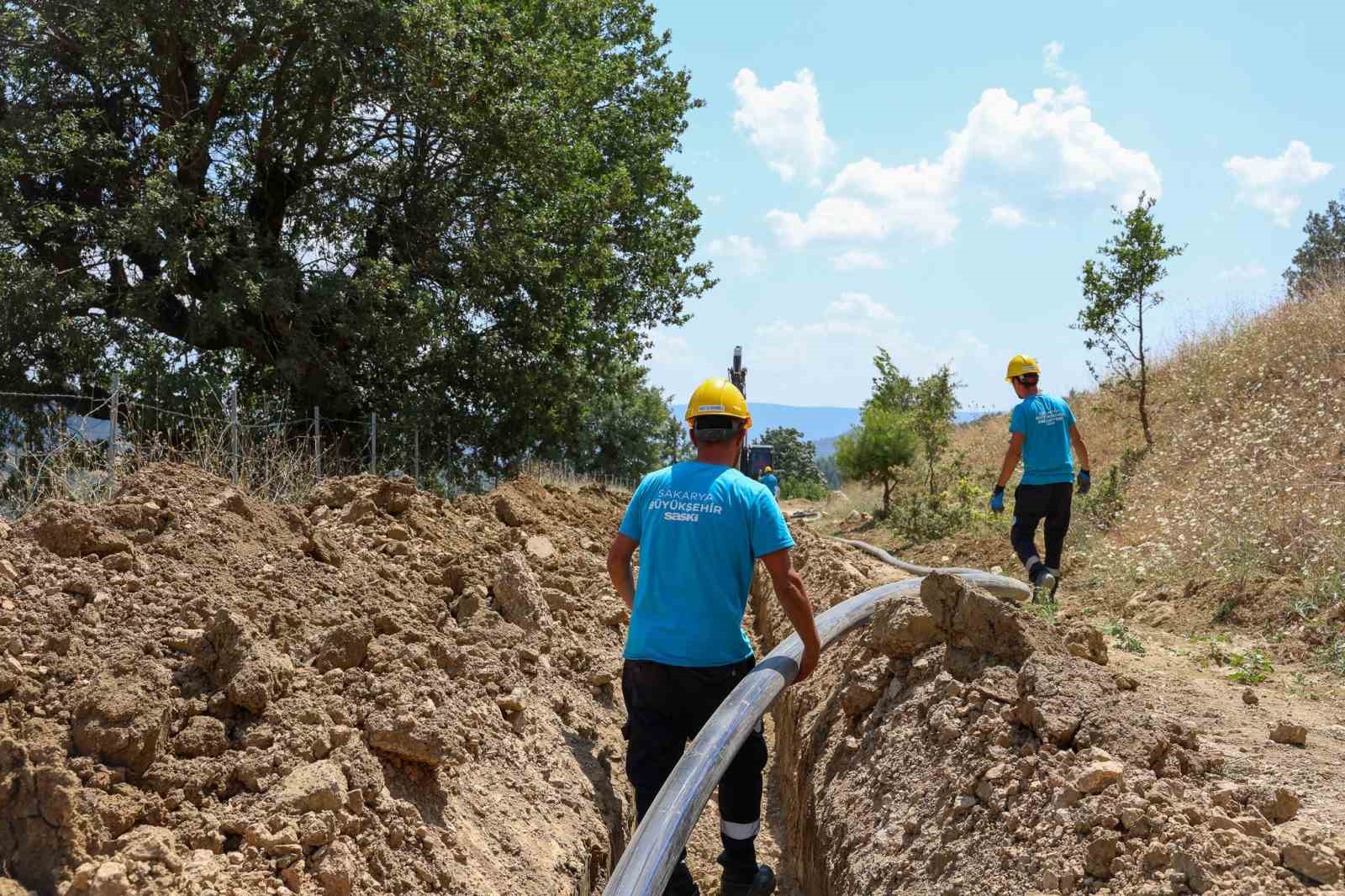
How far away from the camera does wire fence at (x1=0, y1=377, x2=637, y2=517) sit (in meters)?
8.05

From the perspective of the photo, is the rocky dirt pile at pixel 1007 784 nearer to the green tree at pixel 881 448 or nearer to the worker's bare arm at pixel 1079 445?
the worker's bare arm at pixel 1079 445

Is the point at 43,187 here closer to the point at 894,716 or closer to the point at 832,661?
the point at 832,661

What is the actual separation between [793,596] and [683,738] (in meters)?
0.80

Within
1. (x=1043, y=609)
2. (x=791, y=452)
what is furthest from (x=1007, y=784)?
(x=791, y=452)

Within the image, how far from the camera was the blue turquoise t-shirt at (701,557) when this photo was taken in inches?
159

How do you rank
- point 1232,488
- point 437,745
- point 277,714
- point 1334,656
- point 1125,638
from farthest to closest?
point 1232,488 → point 1125,638 → point 1334,656 → point 437,745 → point 277,714

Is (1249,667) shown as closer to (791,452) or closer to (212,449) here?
(212,449)

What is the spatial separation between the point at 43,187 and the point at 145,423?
372 centimetres

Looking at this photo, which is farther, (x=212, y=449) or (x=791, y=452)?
(x=791, y=452)

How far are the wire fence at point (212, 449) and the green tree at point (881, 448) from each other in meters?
7.19

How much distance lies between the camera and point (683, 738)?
425 centimetres

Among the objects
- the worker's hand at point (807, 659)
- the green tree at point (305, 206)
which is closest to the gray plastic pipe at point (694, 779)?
the worker's hand at point (807, 659)

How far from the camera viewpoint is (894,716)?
4617mm

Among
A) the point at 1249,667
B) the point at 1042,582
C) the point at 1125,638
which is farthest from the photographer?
the point at 1042,582
